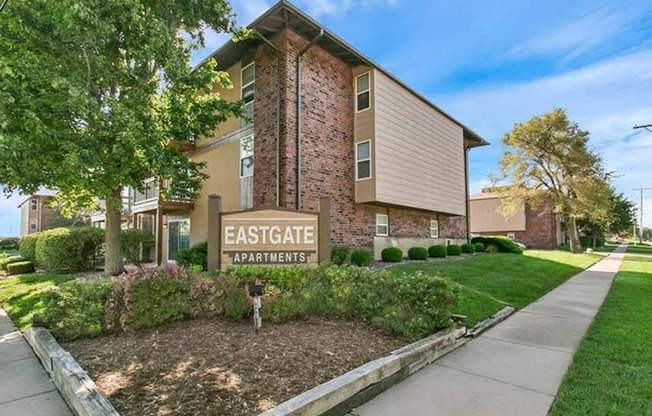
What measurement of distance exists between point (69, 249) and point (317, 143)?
10353mm

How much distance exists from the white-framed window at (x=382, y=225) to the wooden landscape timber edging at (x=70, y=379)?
1112 centimetres

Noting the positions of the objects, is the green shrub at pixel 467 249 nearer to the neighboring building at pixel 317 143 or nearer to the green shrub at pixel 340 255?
the neighboring building at pixel 317 143

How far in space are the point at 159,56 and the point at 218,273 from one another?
6.85 meters

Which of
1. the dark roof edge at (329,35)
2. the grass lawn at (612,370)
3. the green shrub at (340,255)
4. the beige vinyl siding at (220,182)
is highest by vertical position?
the dark roof edge at (329,35)

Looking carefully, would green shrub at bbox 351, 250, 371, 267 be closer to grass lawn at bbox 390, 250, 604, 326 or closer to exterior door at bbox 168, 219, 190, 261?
grass lawn at bbox 390, 250, 604, 326

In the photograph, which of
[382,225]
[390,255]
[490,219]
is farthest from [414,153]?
[490,219]

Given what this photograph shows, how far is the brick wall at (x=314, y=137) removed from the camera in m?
11.4

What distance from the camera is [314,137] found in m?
12.0

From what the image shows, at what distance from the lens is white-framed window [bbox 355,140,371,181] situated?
42.6 feet

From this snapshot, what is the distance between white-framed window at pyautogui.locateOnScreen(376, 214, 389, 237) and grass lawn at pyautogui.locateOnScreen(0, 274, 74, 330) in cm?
1052

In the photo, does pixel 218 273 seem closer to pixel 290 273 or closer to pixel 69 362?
pixel 290 273

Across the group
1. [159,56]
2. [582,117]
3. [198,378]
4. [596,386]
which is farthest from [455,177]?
[198,378]

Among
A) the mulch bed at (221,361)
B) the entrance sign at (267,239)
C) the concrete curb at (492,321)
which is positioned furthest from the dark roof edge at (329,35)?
the concrete curb at (492,321)

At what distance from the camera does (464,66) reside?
14.4 m
